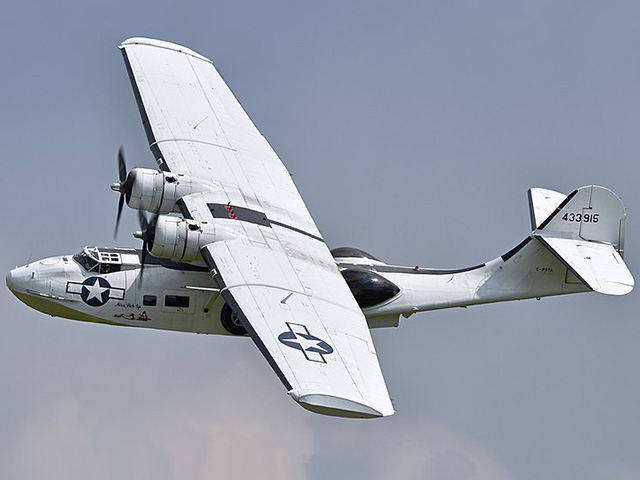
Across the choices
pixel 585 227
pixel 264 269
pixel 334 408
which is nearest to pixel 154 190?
pixel 264 269

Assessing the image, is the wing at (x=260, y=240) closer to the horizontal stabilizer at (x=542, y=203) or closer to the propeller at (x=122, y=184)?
the propeller at (x=122, y=184)

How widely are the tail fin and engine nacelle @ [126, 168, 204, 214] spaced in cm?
1145

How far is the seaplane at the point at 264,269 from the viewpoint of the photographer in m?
43.0

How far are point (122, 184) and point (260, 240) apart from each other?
508cm

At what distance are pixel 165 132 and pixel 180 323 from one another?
8.20m

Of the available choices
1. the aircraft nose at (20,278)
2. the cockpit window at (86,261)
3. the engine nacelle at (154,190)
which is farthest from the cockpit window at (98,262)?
the engine nacelle at (154,190)

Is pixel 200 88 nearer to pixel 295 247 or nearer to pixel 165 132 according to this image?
pixel 165 132

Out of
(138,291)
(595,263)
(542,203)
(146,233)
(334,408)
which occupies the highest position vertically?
(146,233)

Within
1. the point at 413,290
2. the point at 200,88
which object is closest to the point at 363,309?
the point at 413,290

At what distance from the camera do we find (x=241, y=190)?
5059 centimetres

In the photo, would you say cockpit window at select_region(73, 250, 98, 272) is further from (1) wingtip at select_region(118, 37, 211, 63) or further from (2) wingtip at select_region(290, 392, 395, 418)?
(1) wingtip at select_region(118, 37, 211, 63)

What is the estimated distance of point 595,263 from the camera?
49562 mm

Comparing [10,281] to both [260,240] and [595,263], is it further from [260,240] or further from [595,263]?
[595,263]

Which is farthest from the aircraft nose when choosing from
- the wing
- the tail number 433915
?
the tail number 433915
